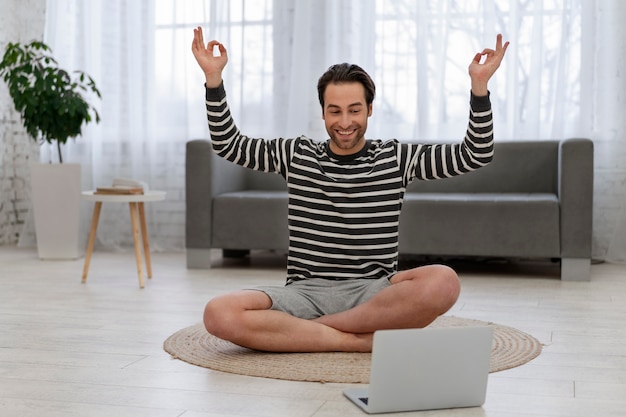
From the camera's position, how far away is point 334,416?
1.67 metres

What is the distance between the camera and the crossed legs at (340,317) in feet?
A: 6.82

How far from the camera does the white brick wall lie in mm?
4977

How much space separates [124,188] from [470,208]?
56.8 inches

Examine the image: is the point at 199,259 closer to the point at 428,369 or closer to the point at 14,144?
the point at 14,144

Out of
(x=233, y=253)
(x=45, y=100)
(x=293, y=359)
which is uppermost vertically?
(x=45, y=100)

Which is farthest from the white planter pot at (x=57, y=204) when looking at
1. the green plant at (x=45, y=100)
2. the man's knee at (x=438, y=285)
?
the man's knee at (x=438, y=285)

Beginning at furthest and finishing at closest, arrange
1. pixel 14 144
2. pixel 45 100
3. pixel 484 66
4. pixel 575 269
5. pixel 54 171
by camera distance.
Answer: pixel 14 144 < pixel 54 171 < pixel 45 100 < pixel 575 269 < pixel 484 66

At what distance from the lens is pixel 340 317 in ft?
7.11

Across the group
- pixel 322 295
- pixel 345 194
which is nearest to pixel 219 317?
pixel 322 295

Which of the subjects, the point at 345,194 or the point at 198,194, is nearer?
the point at 345,194

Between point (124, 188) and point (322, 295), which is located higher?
point (124, 188)

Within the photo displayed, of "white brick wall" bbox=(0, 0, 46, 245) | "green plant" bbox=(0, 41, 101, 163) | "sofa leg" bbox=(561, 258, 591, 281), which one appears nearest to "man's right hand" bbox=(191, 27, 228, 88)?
"sofa leg" bbox=(561, 258, 591, 281)

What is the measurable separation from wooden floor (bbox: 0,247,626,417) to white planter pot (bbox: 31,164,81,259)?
0.30 m

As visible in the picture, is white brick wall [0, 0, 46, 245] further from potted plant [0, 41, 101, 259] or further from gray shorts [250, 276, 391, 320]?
gray shorts [250, 276, 391, 320]
